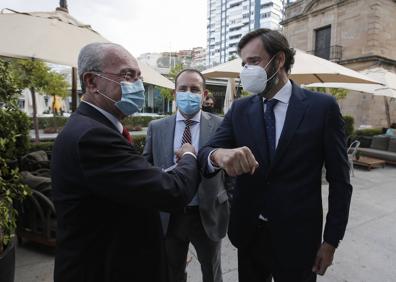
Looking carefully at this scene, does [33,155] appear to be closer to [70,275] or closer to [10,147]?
[10,147]

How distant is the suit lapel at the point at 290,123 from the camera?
5.56ft

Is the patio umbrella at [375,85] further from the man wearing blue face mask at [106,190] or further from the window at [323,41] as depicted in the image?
the window at [323,41]

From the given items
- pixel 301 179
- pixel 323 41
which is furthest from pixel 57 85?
pixel 323 41

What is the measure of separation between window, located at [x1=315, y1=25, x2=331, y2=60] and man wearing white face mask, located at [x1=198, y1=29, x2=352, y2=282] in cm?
2361

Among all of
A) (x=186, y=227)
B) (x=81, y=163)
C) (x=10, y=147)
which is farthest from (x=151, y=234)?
(x=10, y=147)

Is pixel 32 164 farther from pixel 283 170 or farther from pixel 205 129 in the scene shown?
pixel 283 170

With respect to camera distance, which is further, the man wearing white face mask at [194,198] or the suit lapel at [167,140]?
the suit lapel at [167,140]

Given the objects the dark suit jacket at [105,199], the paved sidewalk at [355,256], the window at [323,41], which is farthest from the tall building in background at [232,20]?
the dark suit jacket at [105,199]

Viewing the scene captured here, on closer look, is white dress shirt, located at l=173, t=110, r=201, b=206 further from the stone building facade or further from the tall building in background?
the tall building in background

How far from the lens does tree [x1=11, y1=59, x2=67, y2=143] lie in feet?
23.9

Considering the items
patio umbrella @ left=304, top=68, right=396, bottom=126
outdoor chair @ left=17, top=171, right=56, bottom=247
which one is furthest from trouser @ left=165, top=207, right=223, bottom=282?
patio umbrella @ left=304, top=68, right=396, bottom=126

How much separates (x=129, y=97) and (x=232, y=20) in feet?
358

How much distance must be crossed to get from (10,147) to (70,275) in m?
2.04

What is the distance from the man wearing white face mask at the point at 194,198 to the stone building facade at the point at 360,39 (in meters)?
20.0
